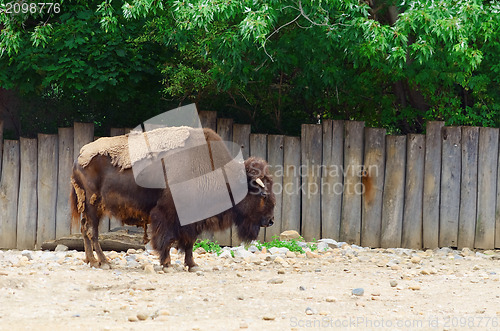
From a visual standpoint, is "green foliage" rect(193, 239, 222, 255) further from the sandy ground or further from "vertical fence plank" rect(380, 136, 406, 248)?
"vertical fence plank" rect(380, 136, 406, 248)

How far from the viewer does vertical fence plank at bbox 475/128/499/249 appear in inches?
345

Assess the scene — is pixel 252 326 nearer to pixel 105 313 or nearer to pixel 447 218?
pixel 105 313

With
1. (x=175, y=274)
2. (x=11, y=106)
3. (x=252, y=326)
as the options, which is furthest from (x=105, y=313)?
(x=11, y=106)

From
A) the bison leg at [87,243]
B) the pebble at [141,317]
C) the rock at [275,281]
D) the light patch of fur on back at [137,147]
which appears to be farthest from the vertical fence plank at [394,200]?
the pebble at [141,317]

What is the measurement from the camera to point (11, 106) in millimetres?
10250

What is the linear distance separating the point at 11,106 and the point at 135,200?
415 centimetres

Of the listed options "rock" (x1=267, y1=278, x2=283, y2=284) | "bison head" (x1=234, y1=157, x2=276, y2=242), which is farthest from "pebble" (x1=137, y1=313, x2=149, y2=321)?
"bison head" (x1=234, y1=157, x2=276, y2=242)

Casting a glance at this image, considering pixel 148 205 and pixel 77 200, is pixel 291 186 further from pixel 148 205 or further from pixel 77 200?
pixel 77 200

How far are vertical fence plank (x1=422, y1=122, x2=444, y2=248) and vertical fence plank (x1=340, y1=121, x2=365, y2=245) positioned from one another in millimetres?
885

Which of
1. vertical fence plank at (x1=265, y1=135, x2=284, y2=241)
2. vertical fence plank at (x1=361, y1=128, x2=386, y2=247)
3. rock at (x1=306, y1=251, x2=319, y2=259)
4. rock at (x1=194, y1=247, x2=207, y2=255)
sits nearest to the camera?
rock at (x1=306, y1=251, x2=319, y2=259)

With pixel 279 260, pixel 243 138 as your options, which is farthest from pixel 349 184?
pixel 279 260

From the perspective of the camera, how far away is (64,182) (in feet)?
29.4

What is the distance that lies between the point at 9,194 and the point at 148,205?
9.30 ft

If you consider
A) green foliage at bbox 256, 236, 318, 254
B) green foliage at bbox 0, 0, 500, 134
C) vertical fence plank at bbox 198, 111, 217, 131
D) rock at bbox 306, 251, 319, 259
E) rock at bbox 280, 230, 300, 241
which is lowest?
rock at bbox 306, 251, 319, 259
